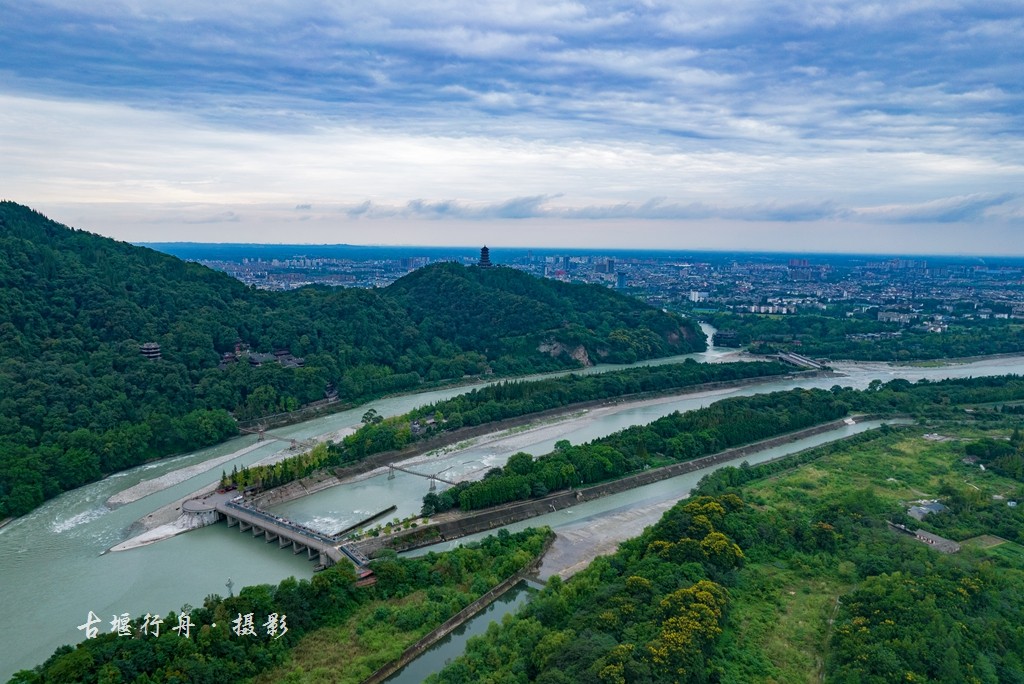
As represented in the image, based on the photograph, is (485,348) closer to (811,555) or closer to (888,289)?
(811,555)

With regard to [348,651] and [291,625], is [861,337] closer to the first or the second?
[348,651]

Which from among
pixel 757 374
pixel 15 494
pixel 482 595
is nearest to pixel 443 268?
pixel 757 374

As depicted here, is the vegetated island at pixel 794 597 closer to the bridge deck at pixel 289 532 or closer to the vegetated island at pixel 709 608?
the vegetated island at pixel 709 608

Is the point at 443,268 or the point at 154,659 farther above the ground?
the point at 443,268

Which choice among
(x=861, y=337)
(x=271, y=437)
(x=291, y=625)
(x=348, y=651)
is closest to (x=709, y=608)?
(x=348, y=651)

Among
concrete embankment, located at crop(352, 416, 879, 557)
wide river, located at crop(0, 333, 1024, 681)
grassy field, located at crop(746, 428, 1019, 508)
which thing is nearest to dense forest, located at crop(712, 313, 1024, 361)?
grassy field, located at crop(746, 428, 1019, 508)

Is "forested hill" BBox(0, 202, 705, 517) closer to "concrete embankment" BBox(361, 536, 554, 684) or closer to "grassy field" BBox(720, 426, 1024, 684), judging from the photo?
"concrete embankment" BBox(361, 536, 554, 684)
